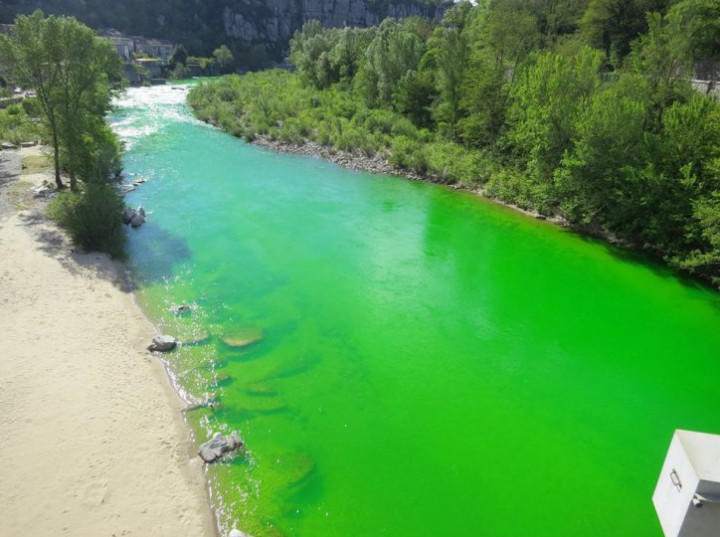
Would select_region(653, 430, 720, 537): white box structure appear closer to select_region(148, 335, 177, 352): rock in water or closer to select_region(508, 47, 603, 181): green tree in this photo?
select_region(148, 335, 177, 352): rock in water

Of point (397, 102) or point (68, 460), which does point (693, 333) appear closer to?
point (68, 460)

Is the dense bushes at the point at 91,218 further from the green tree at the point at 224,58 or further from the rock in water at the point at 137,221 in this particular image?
the green tree at the point at 224,58

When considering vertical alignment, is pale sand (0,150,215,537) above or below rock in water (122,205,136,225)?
below

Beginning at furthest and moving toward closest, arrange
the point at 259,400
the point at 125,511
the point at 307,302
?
1. the point at 307,302
2. the point at 259,400
3. the point at 125,511

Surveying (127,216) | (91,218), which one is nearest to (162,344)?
(91,218)

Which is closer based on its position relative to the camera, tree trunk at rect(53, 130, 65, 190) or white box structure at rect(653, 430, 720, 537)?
white box structure at rect(653, 430, 720, 537)

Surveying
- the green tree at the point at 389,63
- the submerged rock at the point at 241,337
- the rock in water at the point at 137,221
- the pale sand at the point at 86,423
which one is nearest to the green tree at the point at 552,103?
the green tree at the point at 389,63

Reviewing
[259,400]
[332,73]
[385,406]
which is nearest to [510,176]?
[385,406]

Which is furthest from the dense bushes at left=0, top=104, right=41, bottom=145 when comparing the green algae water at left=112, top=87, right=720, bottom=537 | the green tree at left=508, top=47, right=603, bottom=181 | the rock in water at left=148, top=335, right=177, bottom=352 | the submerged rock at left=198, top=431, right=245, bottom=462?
the green tree at left=508, top=47, right=603, bottom=181
